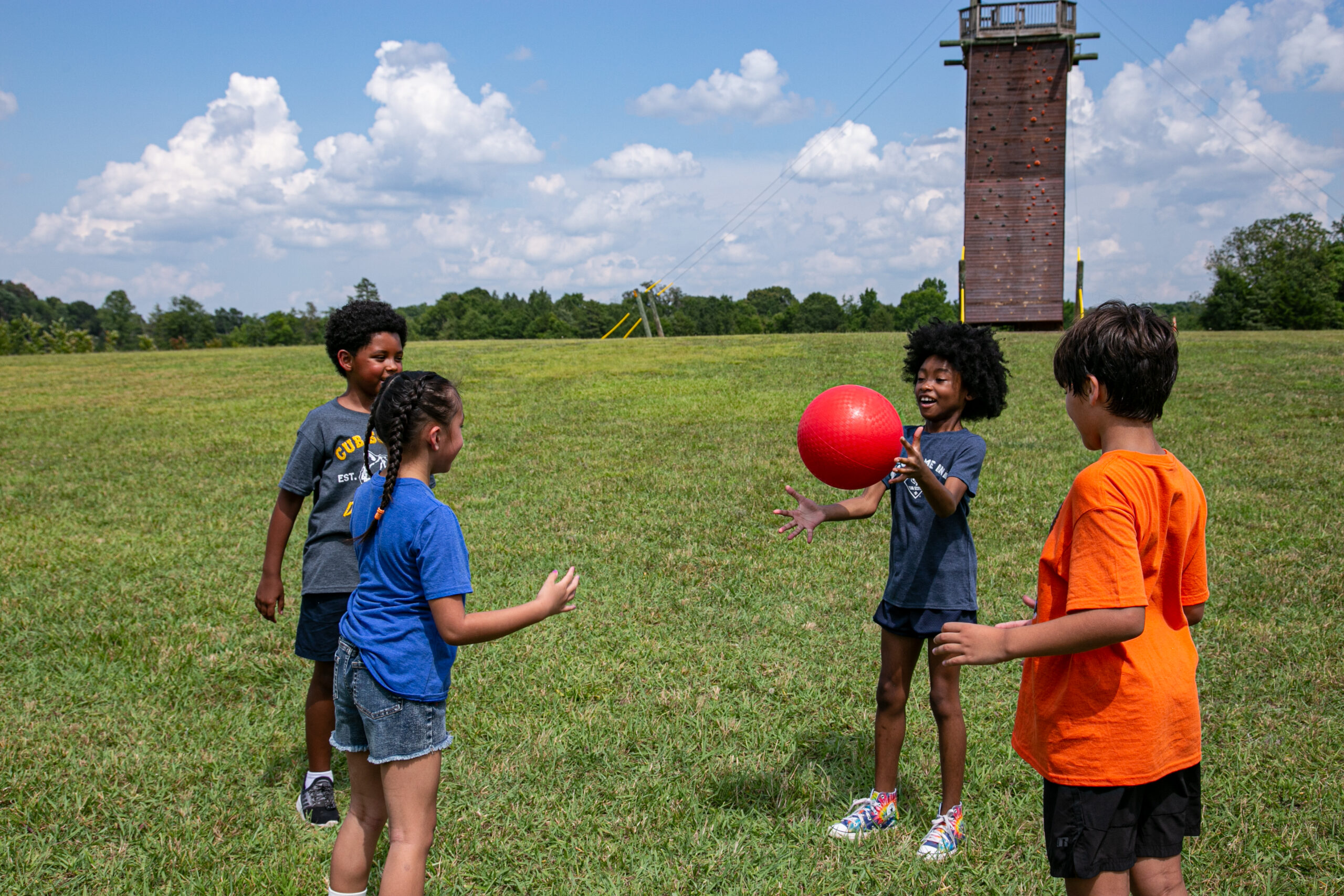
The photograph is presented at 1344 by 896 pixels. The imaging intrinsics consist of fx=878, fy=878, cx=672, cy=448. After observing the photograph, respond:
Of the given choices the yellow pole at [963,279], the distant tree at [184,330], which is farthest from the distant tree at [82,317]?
the yellow pole at [963,279]

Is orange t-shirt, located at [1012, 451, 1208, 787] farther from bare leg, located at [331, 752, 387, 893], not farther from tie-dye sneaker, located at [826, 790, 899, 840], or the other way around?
bare leg, located at [331, 752, 387, 893]

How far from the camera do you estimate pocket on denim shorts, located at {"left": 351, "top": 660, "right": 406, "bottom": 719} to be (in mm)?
2439

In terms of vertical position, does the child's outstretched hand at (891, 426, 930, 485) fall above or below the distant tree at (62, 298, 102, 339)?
below

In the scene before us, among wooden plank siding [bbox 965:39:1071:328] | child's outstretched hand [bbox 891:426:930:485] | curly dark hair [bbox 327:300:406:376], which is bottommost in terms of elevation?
child's outstretched hand [bbox 891:426:930:485]

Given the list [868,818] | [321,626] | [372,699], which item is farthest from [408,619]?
[868,818]

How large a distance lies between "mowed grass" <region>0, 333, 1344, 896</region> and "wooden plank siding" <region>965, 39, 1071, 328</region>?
14.0m

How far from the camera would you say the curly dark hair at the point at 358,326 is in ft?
11.7

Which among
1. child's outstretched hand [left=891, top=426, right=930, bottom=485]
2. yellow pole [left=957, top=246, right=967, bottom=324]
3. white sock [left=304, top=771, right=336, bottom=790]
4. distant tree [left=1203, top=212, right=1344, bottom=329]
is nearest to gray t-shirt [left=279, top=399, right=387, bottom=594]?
white sock [left=304, top=771, right=336, bottom=790]

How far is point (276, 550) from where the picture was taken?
357 centimetres

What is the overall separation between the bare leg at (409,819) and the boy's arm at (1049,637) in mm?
1462

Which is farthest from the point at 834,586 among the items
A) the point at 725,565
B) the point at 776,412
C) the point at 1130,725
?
the point at 776,412

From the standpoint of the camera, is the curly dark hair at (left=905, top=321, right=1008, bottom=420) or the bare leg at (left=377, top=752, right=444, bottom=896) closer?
the bare leg at (left=377, top=752, right=444, bottom=896)

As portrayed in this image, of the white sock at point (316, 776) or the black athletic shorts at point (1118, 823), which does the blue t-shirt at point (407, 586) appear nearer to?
the white sock at point (316, 776)

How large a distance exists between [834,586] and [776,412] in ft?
27.4
